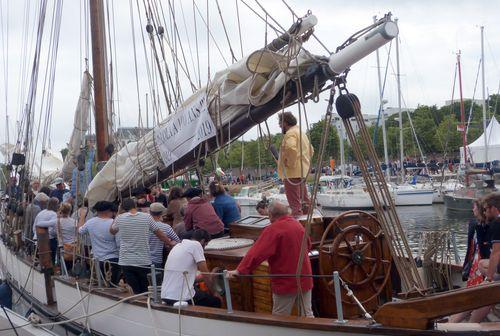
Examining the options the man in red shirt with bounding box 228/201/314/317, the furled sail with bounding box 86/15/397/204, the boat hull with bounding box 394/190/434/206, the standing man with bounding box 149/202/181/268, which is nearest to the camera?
the man in red shirt with bounding box 228/201/314/317

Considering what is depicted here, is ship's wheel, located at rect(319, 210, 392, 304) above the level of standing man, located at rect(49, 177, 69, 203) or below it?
below

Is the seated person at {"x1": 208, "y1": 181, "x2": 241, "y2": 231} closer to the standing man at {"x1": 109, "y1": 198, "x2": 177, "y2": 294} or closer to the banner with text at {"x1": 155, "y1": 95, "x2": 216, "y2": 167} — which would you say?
the banner with text at {"x1": 155, "y1": 95, "x2": 216, "y2": 167}

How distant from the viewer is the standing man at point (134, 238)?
20.5ft

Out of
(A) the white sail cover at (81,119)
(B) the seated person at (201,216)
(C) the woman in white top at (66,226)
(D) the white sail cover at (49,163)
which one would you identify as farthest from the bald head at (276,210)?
(D) the white sail cover at (49,163)

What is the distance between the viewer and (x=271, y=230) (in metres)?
4.93

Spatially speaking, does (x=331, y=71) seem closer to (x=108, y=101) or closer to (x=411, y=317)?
(x=411, y=317)

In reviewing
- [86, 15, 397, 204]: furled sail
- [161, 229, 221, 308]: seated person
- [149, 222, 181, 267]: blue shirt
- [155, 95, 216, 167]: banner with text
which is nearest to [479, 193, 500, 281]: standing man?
[86, 15, 397, 204]: furled sail

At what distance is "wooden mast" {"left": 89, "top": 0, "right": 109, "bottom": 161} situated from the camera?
10.1 metres

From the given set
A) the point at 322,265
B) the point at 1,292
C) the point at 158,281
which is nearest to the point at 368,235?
the point at 322,265

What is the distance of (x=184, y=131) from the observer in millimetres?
6805

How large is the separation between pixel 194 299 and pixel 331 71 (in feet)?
8.45

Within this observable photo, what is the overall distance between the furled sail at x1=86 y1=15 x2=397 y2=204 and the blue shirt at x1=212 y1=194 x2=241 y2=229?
625 mm

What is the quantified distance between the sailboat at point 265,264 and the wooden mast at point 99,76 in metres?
2.21

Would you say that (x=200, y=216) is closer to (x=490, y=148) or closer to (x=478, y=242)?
(x=478, y=242)
